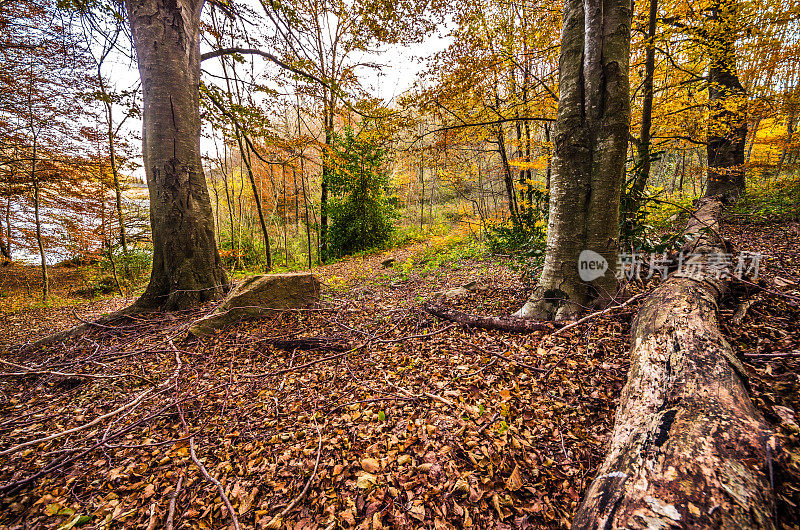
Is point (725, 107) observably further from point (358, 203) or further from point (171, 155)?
point (171, 155)

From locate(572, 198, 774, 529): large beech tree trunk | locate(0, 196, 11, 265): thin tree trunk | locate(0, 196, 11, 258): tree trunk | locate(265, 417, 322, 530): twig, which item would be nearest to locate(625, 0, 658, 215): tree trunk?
locate(572, 198, 774, 529): large beech tree trunk

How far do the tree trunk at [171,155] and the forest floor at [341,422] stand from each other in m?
0.80

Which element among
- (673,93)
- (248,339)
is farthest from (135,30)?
(673,93)

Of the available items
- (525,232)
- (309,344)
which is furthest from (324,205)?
(309,344)

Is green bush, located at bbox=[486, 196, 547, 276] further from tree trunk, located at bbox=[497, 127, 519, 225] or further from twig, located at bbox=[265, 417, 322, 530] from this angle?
twig, located at bbox=[265, 417, 322, 530]

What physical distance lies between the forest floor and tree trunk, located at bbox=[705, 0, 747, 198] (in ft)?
18.4

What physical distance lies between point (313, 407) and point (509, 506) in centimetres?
151

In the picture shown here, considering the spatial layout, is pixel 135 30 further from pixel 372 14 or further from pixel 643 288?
pixel 643 288

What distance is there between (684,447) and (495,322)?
1.98 m

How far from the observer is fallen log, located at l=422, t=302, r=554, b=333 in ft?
9.30

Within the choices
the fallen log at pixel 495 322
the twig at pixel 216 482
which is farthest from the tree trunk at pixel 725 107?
the twig at pixel 216 482

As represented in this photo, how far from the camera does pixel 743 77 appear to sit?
729cm

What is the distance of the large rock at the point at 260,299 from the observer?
10.8 feet

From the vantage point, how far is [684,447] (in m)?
1.06
